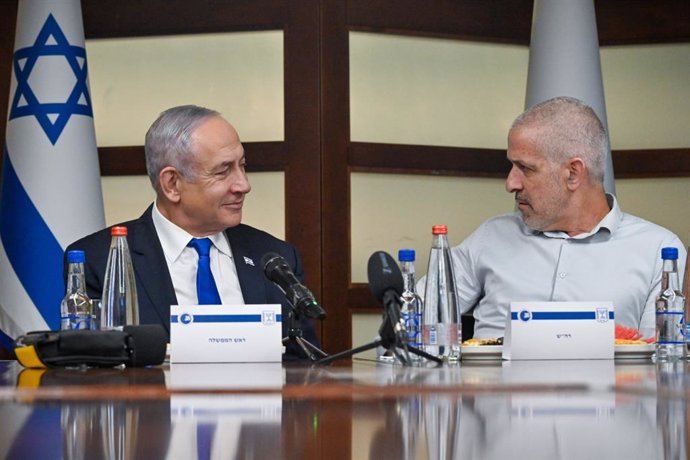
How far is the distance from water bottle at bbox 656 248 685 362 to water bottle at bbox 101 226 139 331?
112 cm

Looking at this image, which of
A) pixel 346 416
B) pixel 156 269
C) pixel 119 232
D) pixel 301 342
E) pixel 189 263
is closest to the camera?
pixel 346 416

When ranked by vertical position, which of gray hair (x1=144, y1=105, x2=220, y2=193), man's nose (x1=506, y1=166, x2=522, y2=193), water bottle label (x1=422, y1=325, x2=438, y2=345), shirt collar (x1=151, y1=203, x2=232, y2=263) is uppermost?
gray hair (x1=144, y1=105, x2=220, y2=193)

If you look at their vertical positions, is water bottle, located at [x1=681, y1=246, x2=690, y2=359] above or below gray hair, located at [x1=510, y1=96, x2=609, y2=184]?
below

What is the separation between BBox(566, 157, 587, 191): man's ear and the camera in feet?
10.8

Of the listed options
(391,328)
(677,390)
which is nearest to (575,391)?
(677,390)

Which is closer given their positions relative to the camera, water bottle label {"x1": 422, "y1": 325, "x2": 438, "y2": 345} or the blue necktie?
water bottle label {"x1": 422, "y1": 325, "x2": 438, "y2": 345}

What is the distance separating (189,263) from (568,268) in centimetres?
110

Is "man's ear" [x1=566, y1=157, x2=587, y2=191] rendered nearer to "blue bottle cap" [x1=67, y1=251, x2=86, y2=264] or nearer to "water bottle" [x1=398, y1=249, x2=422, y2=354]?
"water bottle" [x1=398, y1=249, x2=422, y2=354]

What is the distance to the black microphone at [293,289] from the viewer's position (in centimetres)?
215

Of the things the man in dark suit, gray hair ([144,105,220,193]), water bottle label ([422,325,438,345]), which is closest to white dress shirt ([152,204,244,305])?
the man in dark suit

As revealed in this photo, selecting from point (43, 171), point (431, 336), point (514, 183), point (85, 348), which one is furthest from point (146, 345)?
point (43, 171)

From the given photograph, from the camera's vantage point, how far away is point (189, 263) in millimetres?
3117

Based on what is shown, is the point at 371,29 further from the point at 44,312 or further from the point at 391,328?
the point at 391,328

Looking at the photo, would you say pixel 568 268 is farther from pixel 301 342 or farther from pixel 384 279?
pixel 384 279
